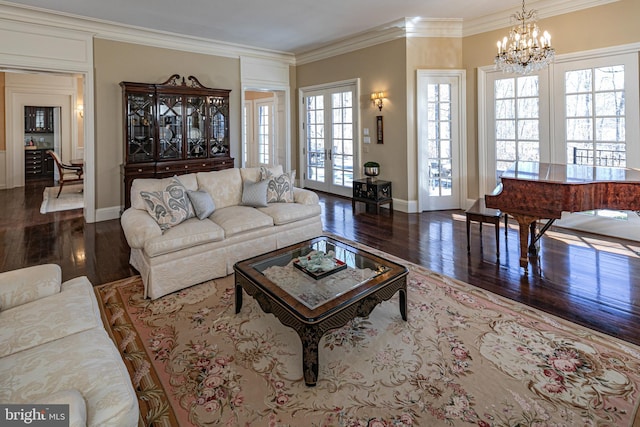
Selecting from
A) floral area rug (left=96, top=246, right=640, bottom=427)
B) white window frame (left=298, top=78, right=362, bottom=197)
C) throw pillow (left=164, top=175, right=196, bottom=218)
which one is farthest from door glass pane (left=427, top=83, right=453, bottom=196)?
throw pillow (left=164, top=175, right=196, bottom=218)

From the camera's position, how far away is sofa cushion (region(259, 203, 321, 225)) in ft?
12.9

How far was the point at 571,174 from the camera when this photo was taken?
3.39 meters

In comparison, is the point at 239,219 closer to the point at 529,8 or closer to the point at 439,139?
the point at 439,139

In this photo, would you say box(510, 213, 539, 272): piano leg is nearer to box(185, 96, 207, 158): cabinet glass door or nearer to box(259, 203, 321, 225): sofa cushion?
box(259, 203, 321, 225): sofa cushion

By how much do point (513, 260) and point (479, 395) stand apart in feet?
7.47

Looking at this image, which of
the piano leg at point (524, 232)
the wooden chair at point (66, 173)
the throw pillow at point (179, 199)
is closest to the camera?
the piano leg at point (524, 232)

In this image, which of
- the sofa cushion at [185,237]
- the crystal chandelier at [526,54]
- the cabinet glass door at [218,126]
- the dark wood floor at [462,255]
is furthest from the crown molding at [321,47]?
the sofa cushion at [185,237]

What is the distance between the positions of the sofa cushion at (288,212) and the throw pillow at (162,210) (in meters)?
0.96

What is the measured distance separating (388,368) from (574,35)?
5.11 meters

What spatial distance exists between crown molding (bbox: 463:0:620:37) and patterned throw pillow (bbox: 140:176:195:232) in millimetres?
5061

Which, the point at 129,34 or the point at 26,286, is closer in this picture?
the point at 26,286

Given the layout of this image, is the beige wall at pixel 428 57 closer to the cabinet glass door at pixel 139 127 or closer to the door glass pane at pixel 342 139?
the door glass pane at pixel 342 139

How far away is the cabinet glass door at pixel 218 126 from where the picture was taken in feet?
21.7

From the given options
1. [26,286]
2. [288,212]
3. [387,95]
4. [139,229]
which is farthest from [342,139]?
[26,286]
